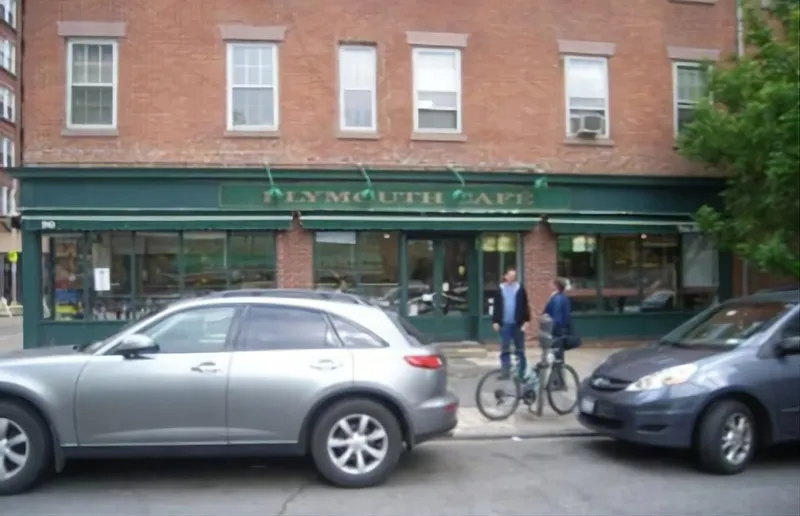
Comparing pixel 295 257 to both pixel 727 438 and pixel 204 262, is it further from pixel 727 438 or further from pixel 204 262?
pixel 727 438

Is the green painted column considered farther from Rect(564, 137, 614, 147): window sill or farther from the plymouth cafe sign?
Rect(564, 137, 614, 147): window sill

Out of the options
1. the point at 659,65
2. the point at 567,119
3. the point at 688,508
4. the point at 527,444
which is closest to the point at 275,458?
the point at 527,444

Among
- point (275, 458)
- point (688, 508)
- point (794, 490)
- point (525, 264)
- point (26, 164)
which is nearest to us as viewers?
point (688, 508)

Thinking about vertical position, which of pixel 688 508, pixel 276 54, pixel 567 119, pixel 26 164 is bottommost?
pixel 688 508

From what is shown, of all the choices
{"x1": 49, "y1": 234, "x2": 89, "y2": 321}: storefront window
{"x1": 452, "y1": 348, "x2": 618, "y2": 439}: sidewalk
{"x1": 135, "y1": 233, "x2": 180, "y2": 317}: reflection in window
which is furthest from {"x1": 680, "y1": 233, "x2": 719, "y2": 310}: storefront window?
{"x1": 49, "y1": 234, "x2": 89, "y2": 321}: storefront window

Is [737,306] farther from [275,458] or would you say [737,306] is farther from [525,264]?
[525,264]

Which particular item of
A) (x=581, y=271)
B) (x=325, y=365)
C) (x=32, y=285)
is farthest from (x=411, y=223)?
(x=325, y=365)

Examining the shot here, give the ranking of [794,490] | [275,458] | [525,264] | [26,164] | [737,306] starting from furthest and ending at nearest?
[525,264], [26,164], [737,306], [275,458], [794,490]

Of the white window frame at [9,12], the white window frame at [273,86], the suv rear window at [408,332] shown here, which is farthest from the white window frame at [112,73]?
the white window frame at [9,12]

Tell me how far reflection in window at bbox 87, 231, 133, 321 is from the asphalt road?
804 cm

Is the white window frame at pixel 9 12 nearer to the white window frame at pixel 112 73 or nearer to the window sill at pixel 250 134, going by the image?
the white window frame at pixel 112 73

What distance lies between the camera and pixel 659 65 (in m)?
17.2

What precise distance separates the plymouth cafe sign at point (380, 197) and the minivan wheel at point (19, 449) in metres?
8.88

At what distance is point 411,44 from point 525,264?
4.88 m
